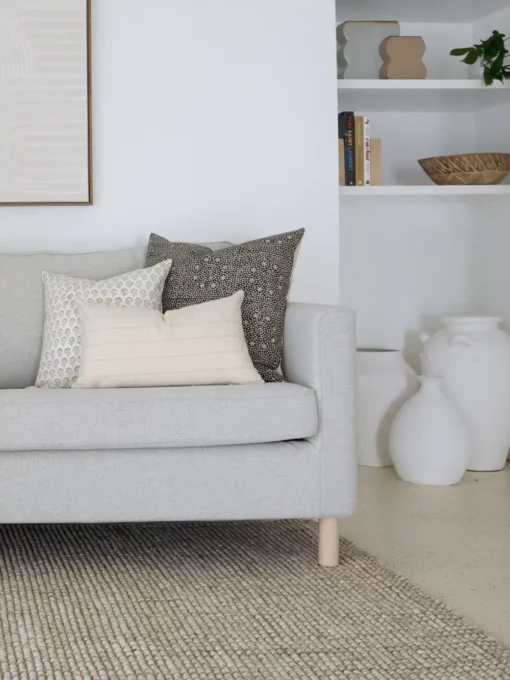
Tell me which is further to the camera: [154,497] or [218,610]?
[154,497]

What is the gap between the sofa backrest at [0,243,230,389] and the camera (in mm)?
3074

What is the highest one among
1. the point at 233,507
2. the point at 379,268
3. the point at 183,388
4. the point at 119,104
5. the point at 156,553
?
the point at 119,104

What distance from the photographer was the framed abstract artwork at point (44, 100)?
354cm

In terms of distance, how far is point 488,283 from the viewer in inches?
176

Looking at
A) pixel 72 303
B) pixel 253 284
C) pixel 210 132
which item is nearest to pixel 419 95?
pixel 210 132

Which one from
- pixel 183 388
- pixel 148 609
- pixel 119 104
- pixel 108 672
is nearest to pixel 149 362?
pixel 183 388

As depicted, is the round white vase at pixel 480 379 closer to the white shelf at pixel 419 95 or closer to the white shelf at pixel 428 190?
the white shelf at pixel 428 190

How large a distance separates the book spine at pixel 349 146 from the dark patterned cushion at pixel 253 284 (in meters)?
1.04

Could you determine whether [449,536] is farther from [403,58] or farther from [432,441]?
[403,58]

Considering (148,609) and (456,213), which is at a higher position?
(456,213)

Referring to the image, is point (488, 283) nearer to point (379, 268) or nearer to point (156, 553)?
point (379, 268)

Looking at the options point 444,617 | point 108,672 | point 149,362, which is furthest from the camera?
point 149,362

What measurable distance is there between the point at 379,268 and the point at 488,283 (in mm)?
492

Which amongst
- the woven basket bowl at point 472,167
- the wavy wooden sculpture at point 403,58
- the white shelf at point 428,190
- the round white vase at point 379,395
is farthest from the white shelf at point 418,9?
the round white vase at point 379,395
